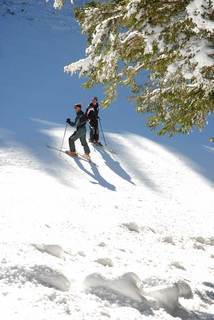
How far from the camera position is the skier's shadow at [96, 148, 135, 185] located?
53.2 feet

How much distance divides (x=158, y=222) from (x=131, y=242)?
7.55 feet

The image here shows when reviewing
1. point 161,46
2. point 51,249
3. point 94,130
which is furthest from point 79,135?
point 161,46

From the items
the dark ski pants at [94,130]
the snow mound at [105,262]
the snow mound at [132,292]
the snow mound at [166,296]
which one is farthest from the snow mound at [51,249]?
the dark ski pants at [94,130]

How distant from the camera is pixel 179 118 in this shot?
8055mm

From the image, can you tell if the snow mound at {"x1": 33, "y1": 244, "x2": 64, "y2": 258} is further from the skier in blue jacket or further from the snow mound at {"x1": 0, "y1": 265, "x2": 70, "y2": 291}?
the skier in blue jacket

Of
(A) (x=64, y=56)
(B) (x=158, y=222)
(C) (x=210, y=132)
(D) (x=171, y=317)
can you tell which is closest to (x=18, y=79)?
(A) (x=64, y=56)

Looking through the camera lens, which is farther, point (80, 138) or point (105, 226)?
point (80, 138)

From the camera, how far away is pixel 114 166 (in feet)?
56.7

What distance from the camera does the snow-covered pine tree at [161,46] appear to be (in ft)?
19.4

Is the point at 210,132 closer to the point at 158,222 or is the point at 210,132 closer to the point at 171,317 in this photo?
the point at 158,222

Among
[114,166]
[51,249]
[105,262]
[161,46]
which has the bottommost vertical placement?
[114,166]

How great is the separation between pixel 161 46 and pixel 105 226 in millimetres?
4450

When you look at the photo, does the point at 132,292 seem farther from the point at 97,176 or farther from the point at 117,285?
the point at 97,176

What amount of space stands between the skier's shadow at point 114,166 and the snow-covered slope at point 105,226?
6cm
